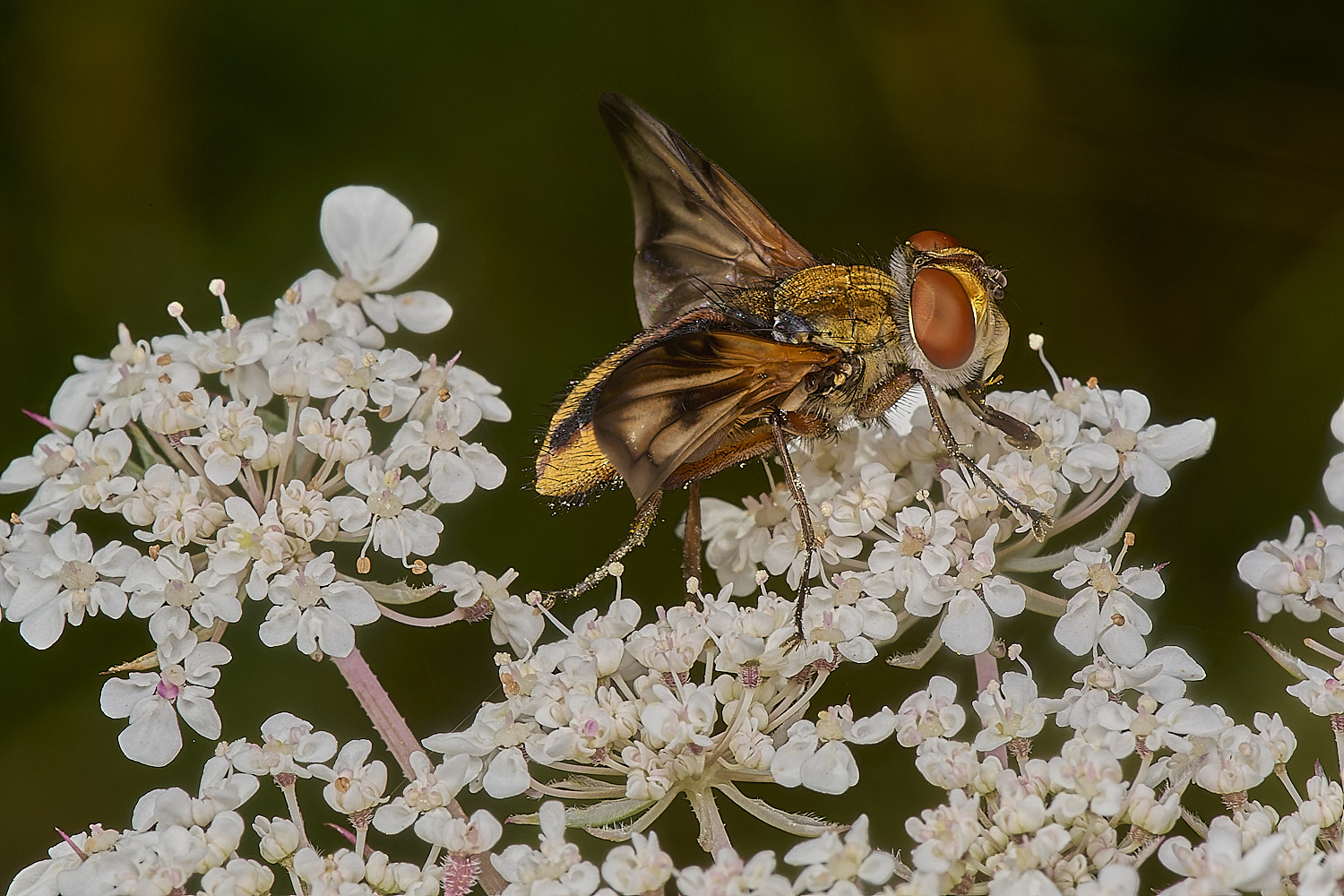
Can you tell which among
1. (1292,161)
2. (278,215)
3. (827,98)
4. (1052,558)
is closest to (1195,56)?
(1292,161)

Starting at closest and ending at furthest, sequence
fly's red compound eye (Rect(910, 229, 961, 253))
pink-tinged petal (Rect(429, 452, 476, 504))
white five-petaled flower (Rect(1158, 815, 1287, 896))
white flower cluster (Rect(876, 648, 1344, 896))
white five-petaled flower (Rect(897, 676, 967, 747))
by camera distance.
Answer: white five-petaled flower (Rect(1158, 815, 1287, 896)) → white flower cluster (Rect(876, 648, 1344, 896)) → white five-petaled flower (Rect(897, 676, 967, 747)) → pink-tinged petal (Rect(429, 452, 476, 504)) → fly's red compound eye (Rect(910, 229, 961, 253))

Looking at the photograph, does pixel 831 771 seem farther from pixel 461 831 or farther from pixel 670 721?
pixel 461 831

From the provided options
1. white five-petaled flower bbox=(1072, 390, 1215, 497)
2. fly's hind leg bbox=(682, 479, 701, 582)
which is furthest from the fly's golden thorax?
white five-petaled flower bbox=(1072, 390, 1215, 497)

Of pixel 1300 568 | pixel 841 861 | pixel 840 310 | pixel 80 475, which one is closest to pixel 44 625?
pixel 80 475

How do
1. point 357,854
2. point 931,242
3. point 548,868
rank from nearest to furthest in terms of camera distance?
point 548,868 → point 357,854 → point 931,242

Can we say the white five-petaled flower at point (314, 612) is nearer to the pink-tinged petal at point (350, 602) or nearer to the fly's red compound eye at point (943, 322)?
the pink-tinged petal at point (350, 602)

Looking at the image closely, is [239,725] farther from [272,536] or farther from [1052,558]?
[1052,558]

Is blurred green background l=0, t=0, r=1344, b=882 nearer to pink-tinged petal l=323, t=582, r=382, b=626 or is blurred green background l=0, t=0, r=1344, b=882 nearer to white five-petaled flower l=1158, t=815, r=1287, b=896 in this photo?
pink-tinged petal l=323, t=582, r=382, b=626
